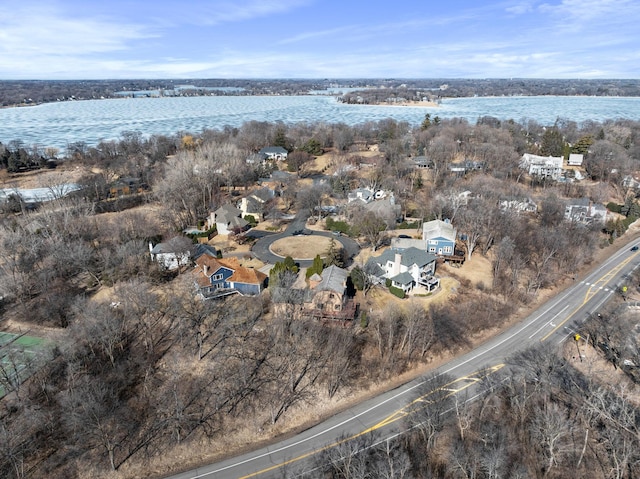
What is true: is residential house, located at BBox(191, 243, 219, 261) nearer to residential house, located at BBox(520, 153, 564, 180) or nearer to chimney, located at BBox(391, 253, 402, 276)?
chimney, located at BBox(391, 253, 402, 276)

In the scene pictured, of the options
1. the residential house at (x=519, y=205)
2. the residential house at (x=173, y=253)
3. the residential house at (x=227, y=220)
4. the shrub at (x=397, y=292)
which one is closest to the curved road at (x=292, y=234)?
the residential house at (x=227, y=220)

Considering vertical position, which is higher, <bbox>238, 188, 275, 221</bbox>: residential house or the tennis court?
<bbox>238, 188, 275, 221</bbox>: residential house

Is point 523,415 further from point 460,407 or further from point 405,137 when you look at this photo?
point 405,137

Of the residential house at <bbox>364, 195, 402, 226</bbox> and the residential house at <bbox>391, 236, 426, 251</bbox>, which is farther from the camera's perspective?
the residential house at <bbox>364, 195, 402, 226</bbox>

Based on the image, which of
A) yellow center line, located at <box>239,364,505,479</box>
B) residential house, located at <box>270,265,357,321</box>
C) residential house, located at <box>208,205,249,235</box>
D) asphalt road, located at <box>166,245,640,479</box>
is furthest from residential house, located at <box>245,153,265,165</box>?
yellow center line, located at <box>239,364,505,479</box>

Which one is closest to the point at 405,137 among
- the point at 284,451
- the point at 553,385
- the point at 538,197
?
the point at 538,197

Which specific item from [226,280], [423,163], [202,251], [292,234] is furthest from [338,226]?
[423,163]
